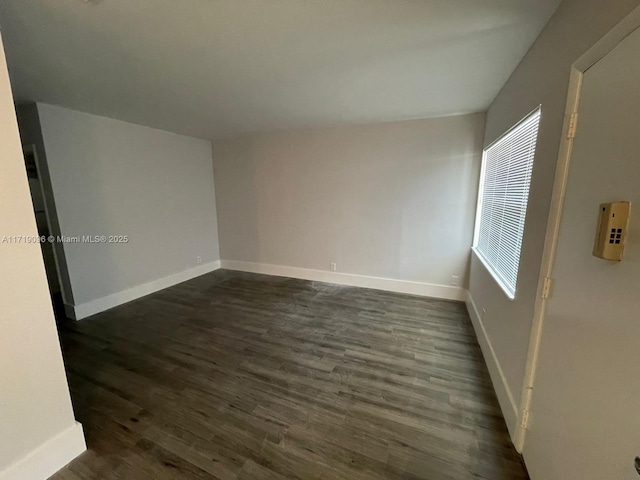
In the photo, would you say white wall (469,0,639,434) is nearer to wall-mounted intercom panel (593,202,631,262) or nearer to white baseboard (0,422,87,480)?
wall-mounted intercom panel (593,202,631,262)

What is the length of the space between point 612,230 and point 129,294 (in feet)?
15.9

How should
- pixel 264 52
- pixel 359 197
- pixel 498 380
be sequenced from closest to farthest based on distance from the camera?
1. pixel 264 52
2. pixel 498 380
3. pixel 359 197

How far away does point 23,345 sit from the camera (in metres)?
1.28

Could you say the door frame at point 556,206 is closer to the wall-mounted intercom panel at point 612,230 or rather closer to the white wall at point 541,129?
the white wall at point 541,129

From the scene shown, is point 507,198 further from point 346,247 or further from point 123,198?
point 123,198

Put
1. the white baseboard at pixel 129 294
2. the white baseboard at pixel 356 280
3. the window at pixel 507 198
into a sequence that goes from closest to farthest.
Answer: the window at pixel 507 198 → the white baseboard at pixel 129 294 → the white baseboard at pixel 356 280

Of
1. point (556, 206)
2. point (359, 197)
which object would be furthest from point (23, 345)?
point (359, 197)

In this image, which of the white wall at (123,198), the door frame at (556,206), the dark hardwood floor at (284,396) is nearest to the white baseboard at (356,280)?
the dark hardwood floor at (284,396)

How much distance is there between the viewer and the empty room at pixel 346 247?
1.09m

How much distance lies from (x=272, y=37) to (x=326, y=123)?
7.44 feet

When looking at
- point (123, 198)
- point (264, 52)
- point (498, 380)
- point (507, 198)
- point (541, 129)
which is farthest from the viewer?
point (123, 198)

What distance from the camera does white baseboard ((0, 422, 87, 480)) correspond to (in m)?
1.30

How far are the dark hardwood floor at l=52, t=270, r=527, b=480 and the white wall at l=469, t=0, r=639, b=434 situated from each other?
345 mm

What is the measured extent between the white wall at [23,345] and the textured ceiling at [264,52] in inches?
27.1
